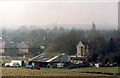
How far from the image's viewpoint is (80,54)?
2240mm

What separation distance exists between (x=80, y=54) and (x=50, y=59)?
29cm

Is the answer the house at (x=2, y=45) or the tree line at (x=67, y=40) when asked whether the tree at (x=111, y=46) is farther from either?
the house at (x=2, y=45)

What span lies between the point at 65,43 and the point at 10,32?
1.72 feet

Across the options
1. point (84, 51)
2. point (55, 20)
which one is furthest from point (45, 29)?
point (84, 51)

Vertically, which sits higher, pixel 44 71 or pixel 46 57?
pixel 46 57

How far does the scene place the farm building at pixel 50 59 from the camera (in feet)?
7.36

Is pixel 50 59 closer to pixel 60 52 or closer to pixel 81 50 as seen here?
pixel 60 52

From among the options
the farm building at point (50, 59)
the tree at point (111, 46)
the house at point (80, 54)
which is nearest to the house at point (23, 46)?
the farm building at point (50, 59)

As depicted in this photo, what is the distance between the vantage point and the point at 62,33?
2223 mm

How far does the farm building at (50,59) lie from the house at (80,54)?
6 cm

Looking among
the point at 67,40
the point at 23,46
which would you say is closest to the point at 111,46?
the point at 67,40

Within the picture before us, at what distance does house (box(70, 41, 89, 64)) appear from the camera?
2.22 meters

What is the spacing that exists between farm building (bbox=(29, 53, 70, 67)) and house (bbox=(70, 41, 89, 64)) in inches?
2.5

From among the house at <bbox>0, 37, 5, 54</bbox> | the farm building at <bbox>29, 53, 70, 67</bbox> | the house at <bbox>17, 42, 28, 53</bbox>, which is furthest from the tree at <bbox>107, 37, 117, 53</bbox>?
the house at <bbox>0, 37, 5, 54</bbox>
